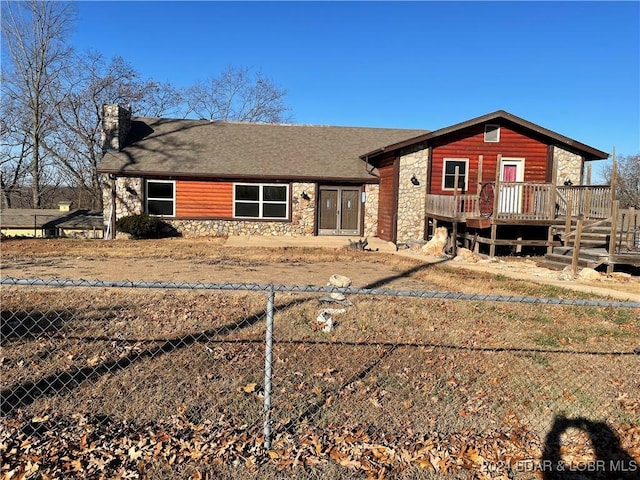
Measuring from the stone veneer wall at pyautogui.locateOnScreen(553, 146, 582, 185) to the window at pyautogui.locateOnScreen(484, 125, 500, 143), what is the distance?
2.72m

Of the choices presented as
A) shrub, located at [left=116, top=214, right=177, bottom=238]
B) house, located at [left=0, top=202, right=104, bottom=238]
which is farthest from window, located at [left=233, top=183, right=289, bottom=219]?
house, located at [left=0, top=202, right=104, bottom=238]

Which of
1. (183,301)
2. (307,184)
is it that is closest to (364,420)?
(183,301)

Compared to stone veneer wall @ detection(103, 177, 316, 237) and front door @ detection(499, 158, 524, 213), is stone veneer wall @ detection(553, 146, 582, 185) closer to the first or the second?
front door @ detection(499, 158, 524, 213)

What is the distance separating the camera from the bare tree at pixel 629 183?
141 ft

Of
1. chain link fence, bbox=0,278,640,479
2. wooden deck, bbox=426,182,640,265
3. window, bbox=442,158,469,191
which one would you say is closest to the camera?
A: chain link fence, bbox=0,278,640,479

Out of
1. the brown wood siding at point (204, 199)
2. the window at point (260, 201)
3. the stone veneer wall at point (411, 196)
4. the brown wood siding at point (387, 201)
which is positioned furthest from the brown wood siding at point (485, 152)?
the brown wood siding at point (204, 199)

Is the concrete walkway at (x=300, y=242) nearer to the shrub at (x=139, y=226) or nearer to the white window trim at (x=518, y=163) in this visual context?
the shrub at (x=139, y=226)

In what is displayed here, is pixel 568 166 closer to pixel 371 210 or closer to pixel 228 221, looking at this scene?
pixel 371 210

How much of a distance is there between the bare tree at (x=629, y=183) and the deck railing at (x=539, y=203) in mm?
29193

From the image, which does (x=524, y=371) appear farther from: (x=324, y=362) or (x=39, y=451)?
(x=39, y=451)

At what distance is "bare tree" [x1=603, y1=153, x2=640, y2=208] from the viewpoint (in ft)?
141

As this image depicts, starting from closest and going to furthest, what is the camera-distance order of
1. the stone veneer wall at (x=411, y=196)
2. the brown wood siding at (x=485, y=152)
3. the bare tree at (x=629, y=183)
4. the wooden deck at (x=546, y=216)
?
the wooden deck at (x=546, y=216)
the stone veneer wall at (x=411, y=196)
the brown wood siding at (x=485, y=152)
the bare tree at (x=629, y=183)

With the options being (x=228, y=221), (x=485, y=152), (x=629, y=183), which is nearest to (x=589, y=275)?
(x=485, y=152)

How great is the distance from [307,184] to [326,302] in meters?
13.5
